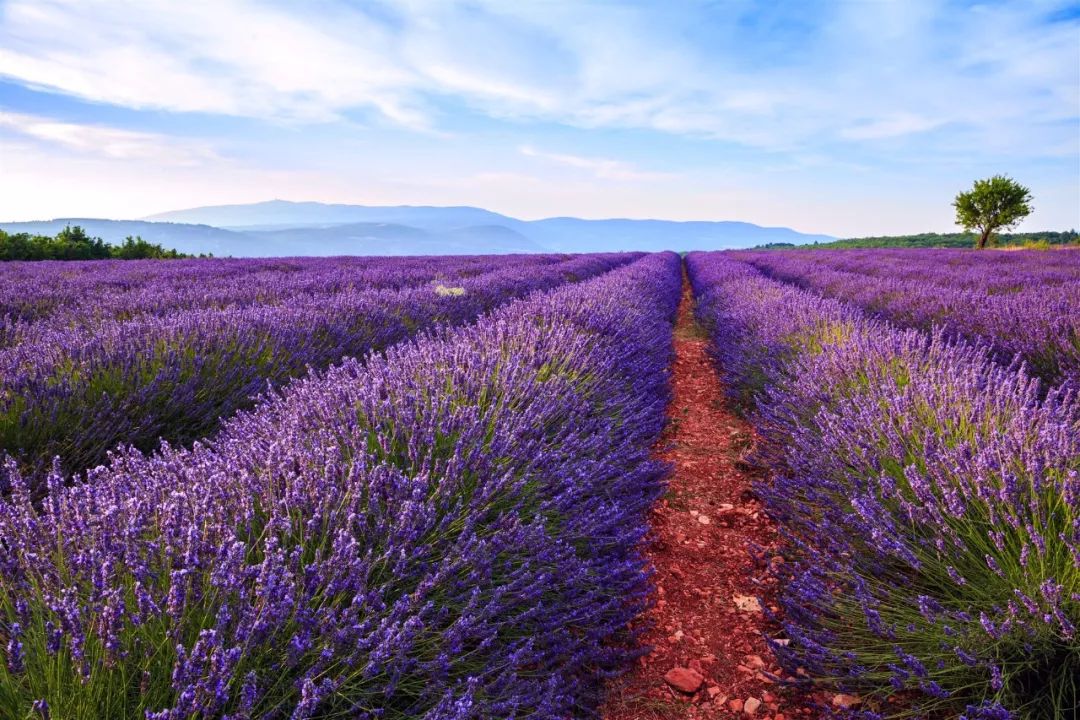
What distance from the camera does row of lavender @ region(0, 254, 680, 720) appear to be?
902 mm

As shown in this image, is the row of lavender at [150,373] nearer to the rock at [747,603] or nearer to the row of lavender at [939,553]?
the rock at [747,603]

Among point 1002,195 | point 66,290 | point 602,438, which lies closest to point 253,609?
point 602,438

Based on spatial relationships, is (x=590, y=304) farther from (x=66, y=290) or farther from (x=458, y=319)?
(x=66, y=290)

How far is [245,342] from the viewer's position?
11.2ft

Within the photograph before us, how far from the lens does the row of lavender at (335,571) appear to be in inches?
35.5

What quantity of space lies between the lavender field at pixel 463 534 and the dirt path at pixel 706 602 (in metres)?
0.08

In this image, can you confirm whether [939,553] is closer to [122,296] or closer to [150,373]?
[150,373]

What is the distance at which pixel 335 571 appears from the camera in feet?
3.54

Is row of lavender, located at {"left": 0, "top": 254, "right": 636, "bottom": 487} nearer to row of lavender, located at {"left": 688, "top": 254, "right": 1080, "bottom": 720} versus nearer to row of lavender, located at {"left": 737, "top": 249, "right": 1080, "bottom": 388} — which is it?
row of lavender, located at {"left": 688, "top": 254, "right": 1080, "bottom": 720}

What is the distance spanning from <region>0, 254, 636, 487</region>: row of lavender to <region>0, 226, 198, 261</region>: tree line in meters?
15.4

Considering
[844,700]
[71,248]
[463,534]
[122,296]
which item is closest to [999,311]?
[844,700]

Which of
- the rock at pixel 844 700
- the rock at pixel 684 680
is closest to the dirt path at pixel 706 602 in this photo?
the rock at pixel 684 680

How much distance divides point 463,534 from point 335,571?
0.32m

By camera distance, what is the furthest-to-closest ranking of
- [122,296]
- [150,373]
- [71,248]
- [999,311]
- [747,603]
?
[71,248] → [122,296] → [999,311] → [150,373] → [747,603]
